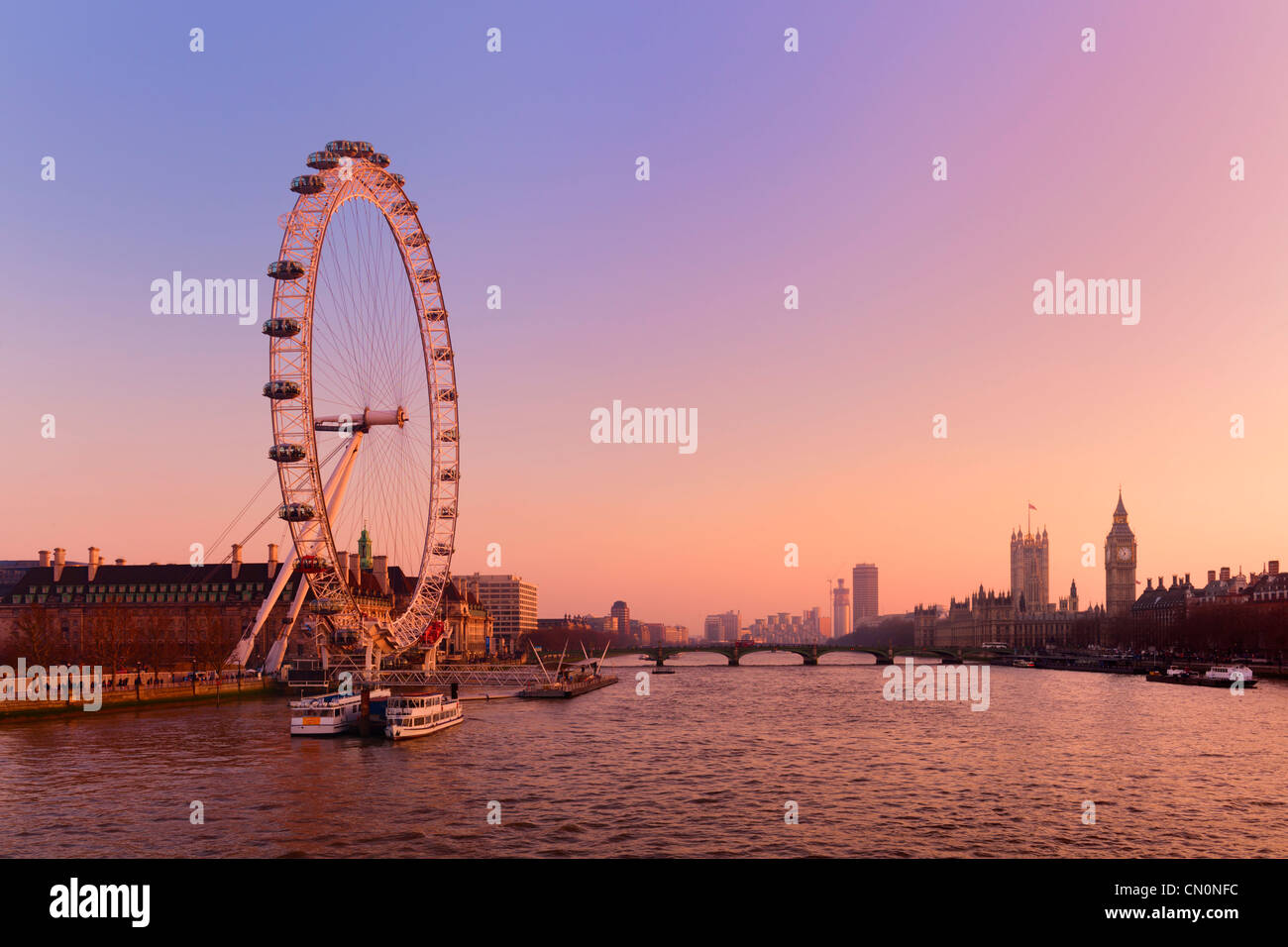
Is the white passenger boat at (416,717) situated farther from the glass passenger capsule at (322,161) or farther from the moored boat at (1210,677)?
the moored boat at (1210,677)

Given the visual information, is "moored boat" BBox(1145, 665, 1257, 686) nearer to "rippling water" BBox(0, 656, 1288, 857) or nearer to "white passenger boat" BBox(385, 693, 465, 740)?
"rippling water" BBox(0, 656, 1288, 857)

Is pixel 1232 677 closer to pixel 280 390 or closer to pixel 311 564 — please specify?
pixel 311 564

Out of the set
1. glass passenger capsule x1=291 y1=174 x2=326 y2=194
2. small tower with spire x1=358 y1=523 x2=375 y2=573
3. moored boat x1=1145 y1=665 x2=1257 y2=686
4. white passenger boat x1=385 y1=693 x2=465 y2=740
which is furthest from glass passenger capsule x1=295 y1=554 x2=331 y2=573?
moored boat x1=1145 y1=665 x2=1257 y2=686

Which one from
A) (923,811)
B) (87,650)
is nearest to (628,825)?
(923,811)

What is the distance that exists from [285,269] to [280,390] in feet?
28.4

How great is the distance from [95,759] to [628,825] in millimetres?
28867

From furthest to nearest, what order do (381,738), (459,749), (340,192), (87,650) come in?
(87,650), (340,192), (381,738), (459,749)

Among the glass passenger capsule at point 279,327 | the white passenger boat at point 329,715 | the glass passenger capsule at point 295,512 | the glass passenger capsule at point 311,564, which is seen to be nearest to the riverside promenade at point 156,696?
the glass passenger capsule at point 311,564

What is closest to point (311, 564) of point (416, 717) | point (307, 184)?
point (416, 717)

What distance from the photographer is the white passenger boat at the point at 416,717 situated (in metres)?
64.2

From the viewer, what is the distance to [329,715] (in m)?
66.6

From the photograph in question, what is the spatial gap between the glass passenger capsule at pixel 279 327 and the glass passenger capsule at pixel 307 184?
9408mm
